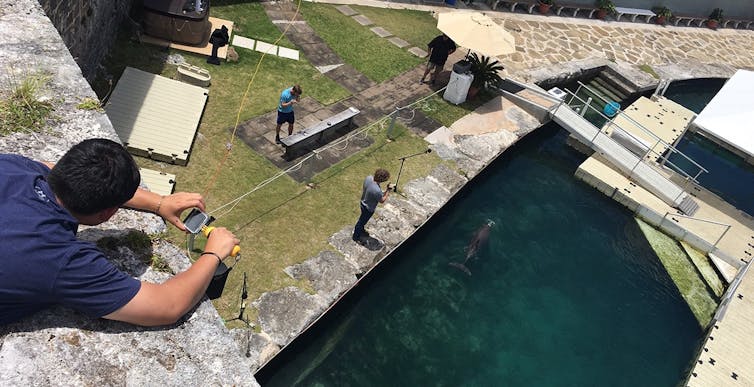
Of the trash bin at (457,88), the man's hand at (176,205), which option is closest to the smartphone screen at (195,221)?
the man's hand at (176,205)

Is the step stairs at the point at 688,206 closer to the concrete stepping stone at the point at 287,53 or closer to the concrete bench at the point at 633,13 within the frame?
the concrete stepping stone at the point at 287,53

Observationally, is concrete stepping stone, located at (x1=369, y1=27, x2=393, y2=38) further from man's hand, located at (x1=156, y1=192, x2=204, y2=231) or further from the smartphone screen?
man's hand, located at (x1=156, y1=192, x2=204, y2=231)

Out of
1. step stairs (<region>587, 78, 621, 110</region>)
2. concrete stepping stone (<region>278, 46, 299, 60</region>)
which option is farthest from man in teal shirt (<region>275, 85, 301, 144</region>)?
step stairs (<region>587, 78, 621, 110</region>)

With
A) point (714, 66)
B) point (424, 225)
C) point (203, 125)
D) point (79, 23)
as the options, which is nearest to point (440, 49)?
point (424, 225)

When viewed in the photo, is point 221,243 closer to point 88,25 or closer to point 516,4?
point 88,25

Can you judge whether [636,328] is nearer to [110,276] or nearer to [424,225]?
[424,225]
